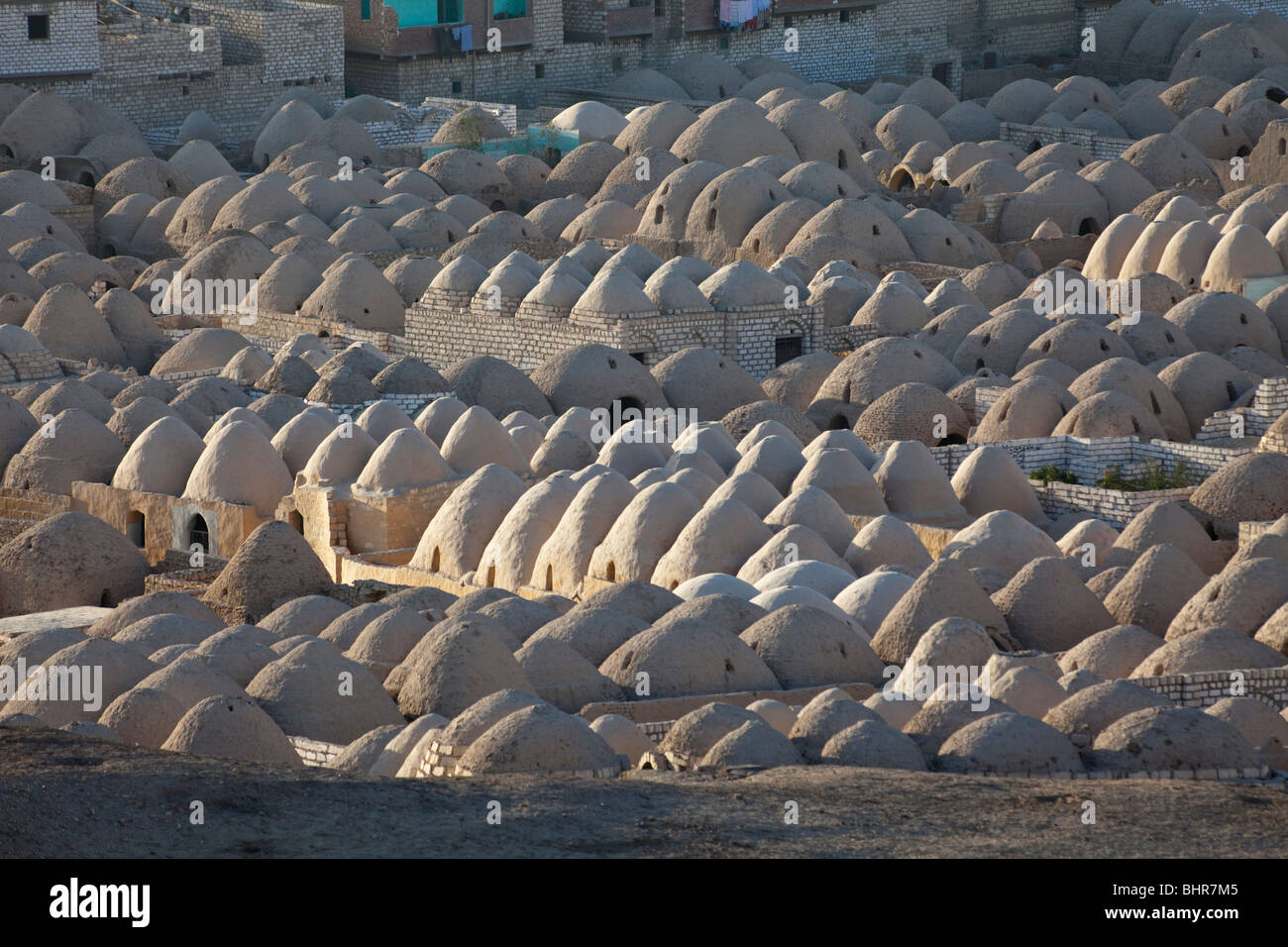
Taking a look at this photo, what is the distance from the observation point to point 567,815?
1310cm

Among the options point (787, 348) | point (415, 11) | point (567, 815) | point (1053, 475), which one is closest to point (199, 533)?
point (1053, 475)

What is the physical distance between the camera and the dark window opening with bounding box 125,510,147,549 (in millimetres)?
27094

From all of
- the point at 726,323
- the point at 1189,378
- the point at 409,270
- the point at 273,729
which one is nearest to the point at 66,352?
the point at 409,270

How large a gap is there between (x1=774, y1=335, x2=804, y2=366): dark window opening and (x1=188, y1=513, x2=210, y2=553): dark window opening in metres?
9.37

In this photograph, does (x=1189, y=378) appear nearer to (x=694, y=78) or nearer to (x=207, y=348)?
(x=207, y=348)

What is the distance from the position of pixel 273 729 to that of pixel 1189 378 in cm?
1487

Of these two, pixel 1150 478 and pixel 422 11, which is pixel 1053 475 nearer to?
pixel 1150 478

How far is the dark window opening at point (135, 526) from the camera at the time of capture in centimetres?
2709

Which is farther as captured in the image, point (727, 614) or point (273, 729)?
point (727, 614)

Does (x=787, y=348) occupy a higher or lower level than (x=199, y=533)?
higher

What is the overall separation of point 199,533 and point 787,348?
960cm

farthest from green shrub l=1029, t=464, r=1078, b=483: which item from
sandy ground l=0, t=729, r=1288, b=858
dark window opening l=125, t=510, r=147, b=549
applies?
sandy ground l=0, t=729, r=1288, b=858

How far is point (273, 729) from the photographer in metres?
17.7
